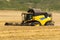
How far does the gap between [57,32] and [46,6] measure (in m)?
35.2

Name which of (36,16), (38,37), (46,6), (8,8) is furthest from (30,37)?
(46,6)

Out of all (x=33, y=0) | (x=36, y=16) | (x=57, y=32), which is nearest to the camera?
(x=57, y=32)

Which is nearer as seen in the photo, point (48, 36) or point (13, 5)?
point (48, 36)

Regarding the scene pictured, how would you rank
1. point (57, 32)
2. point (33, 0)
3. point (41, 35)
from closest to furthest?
point (41, 35)
point (57, 32)
point (33, 0)

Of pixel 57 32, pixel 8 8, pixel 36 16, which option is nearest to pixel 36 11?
pixel 36 16

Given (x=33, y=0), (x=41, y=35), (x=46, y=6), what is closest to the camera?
(x=41, y=35)

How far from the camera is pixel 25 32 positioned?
14930 mm

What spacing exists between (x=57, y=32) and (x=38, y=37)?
2172 millimetres

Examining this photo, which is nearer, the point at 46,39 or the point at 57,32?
the point at 46,39

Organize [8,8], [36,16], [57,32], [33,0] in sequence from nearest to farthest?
[57,32] → [36,16] → [8,8] → [33,0]

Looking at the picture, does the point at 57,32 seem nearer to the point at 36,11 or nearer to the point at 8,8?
the point at 36,11

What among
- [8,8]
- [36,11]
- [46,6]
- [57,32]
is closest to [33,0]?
[46,6]

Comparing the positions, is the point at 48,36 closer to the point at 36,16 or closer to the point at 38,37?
the point at 38,37

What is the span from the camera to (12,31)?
48.9 feet
